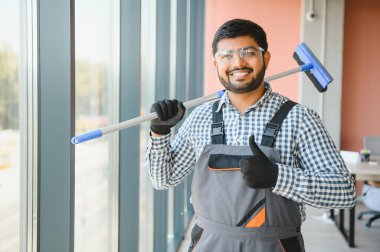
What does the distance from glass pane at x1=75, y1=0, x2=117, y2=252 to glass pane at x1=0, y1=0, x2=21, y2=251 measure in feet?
1.41

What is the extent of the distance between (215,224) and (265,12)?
4.59 meters

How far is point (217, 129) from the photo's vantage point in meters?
1.38

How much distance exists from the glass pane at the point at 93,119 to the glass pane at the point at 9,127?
431 mm

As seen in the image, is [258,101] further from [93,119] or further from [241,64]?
[93,119]

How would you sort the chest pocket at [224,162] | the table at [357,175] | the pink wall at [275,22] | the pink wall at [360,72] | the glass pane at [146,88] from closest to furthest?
the chest pocket at [224,162] → the glass pane at [146,88] → the table at [357,175] → the pink wall at [360,72] → the pink wall at [275,22]

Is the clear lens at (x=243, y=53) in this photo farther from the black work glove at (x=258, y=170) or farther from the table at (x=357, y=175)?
the table at (x=357, y=175)

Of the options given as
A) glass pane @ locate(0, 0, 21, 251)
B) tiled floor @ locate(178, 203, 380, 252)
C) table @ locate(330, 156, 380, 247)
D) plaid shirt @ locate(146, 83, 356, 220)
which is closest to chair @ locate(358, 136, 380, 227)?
tiled floor @ locate(178, 203, 380, 252)

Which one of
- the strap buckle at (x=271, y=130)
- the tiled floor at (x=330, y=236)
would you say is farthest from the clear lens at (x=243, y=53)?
the tiled floor at (x=330, y=236)

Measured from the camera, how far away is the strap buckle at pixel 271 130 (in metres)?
1.29

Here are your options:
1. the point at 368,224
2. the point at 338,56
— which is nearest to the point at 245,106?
the point at 368,224

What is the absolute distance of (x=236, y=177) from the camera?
4.16 feet

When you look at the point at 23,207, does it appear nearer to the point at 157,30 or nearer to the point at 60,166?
the point at 60,166

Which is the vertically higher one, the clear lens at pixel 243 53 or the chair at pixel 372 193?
the clear lens at pixel 243 53

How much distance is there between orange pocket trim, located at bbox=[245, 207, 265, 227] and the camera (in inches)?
48.8
